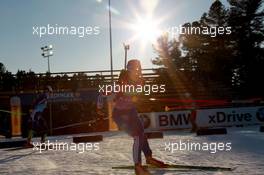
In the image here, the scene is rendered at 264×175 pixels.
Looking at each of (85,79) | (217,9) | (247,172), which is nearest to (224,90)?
(85,79)

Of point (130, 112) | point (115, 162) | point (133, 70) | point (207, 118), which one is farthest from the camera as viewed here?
point (207, 118)

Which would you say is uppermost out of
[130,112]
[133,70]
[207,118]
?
[133,70]

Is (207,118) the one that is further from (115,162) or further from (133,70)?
(133,70)

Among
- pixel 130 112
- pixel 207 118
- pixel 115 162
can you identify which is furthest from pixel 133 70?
pixel 207 118

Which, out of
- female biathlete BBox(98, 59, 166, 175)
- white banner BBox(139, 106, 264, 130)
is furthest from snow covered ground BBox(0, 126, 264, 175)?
white banner BBox(139, 106, 264, 130)

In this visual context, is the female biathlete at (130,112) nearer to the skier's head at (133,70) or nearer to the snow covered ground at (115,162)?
the skier's head at (133,70)

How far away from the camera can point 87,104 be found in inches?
1218

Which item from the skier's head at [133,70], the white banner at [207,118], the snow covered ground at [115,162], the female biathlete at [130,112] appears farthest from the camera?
the white banner at [207,118]

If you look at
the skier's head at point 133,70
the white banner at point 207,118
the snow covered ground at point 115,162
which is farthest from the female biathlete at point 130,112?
the white banner at point 207,118

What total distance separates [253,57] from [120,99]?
42.9 meters

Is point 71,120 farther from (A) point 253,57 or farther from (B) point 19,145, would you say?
(A) point 253,57

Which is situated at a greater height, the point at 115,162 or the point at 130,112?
the point at 130,112

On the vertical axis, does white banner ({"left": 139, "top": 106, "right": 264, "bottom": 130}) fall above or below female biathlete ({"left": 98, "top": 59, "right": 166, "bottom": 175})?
below

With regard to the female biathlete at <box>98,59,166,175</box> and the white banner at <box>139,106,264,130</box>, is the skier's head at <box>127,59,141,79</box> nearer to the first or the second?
the female biathlete at <box>98,59,166,175</box>
